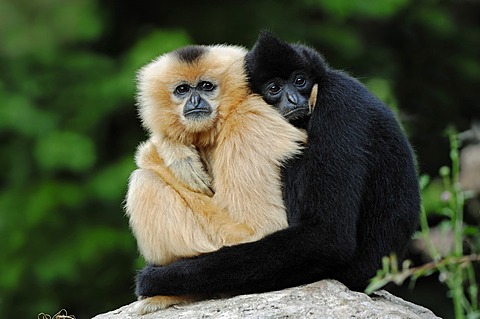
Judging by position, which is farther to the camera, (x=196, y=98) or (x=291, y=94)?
(x=196, y=98)

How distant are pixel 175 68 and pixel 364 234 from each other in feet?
5.76

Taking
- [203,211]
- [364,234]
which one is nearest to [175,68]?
[203,211]

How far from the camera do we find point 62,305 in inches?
471

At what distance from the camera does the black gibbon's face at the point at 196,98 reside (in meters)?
6.00

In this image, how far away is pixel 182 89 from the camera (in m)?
6.32

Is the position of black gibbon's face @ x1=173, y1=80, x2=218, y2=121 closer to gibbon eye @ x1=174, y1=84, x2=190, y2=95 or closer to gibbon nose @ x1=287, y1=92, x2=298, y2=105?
gibbon eye @ x1=174, y1=84, x2=190, y2=95

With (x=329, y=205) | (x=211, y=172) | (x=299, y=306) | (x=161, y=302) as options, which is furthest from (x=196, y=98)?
(x=299, y=306)

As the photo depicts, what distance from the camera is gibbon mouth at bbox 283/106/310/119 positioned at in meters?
5.80

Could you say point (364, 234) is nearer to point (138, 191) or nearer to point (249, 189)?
point (249, 189)

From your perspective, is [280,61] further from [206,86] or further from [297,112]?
[206,86]

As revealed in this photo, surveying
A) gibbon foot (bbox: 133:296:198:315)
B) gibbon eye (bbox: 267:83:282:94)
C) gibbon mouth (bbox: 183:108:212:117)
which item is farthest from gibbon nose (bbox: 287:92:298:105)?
gibbon foot (bbox: 133:296:198:315)

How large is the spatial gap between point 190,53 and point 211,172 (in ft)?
2.95

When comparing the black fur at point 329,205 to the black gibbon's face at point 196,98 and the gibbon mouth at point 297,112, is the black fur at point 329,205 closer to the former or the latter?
the gibbon mouth at point 297,112

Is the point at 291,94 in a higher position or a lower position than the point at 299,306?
higher
